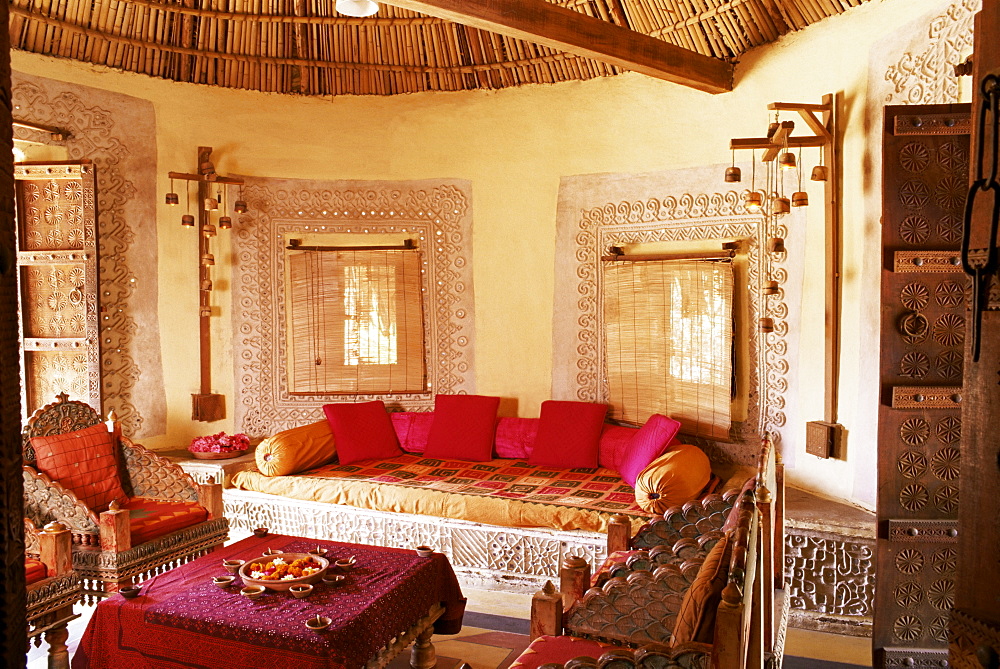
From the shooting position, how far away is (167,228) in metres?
5.92

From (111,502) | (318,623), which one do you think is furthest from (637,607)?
(111,502)

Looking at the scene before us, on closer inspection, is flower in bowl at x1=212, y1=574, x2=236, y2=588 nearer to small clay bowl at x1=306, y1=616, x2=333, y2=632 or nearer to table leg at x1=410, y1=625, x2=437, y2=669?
small clay bowl at x1=306, y1=616, x2=333, y2=632

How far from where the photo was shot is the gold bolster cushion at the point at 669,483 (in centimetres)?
427

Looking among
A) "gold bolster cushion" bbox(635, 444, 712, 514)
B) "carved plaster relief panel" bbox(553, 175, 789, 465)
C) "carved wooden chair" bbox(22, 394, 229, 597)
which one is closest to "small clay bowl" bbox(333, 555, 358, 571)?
"carved wooden chair" bbox(22, 394, 229, 597)

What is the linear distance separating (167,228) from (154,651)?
3.80 metres

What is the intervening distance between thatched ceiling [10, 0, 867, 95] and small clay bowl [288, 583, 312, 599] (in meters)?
3.39

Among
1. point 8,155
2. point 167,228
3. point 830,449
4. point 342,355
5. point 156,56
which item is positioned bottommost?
point 830,449

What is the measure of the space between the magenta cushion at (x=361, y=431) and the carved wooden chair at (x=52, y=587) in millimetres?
2284

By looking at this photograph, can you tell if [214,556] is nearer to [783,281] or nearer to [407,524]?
[407,524]

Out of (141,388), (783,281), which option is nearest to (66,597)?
(141,388)

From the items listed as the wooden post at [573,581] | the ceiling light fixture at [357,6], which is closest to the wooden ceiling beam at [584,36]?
the ceiling light fixture at [357,6]

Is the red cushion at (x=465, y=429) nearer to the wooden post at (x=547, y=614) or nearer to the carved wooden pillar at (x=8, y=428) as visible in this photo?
the wooden post at (x=547, y=614)

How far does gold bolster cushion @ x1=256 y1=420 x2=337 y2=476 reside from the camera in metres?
5.30

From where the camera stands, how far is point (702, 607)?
208 cm
